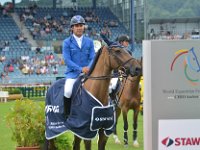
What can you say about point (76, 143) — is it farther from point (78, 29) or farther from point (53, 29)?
point (53, 29)

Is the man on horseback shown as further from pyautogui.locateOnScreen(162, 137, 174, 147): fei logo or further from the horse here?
pyautogui.locateOnScreen(162, 137, 174, 147): fei logo

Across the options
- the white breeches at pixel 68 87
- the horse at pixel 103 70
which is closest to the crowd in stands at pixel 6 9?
the white breeches at pixel 68 87

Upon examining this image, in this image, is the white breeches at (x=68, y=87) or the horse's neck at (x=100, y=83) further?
the white breeches at (x=68, y=87)

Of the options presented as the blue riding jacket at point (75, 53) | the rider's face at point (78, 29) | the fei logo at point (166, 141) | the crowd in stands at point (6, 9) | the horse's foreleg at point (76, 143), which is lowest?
the horse's foreleg at point (76, 143)

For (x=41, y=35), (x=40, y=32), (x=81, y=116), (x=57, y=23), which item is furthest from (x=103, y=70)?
(x=57, y=23)

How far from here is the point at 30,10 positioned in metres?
48.1

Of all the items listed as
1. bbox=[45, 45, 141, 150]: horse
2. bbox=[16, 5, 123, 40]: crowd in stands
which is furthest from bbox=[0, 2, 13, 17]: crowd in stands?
bbox=[45, 45, 141, 150]: horse

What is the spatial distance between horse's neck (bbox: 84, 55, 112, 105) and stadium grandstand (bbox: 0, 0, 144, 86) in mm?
27720

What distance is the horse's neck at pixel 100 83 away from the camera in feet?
30.6

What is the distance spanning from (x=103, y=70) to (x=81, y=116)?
830 millimetres

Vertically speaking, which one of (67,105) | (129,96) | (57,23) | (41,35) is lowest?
(129,96)

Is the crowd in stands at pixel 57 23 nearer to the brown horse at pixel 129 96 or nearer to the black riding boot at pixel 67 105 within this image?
the brown horse at pixel 129 96

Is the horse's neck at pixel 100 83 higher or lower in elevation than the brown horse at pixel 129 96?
higher

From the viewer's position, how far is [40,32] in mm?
44750
